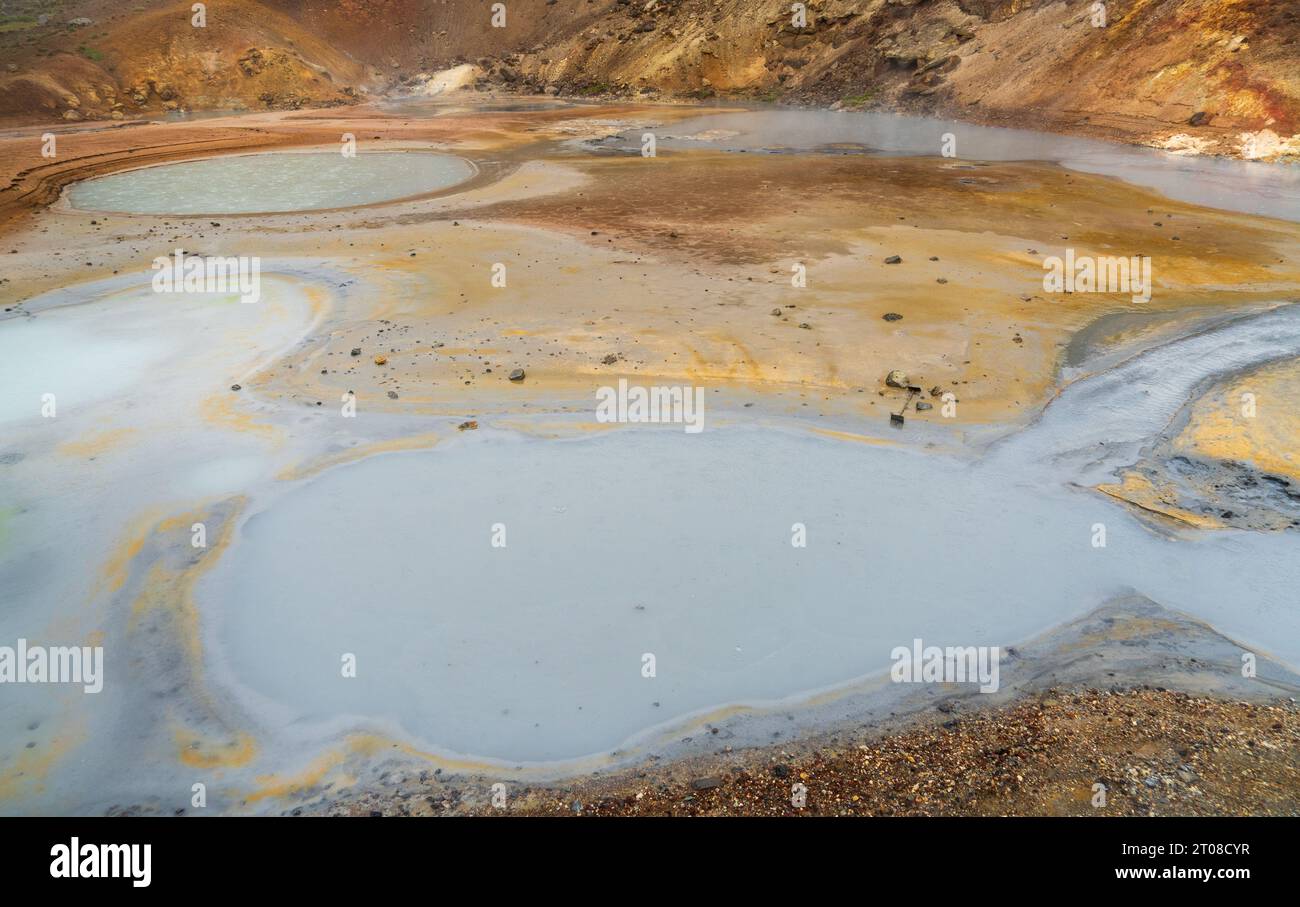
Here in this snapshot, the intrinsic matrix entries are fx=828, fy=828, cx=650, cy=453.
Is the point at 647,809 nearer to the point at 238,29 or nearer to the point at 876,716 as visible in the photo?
the point at 876,716

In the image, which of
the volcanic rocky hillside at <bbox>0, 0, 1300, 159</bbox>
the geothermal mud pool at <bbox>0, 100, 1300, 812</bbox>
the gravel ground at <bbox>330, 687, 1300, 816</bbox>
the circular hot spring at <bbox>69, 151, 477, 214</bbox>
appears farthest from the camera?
the volcanic rocky hillside at <bbox>0, 0, 1300, 159</bbox>

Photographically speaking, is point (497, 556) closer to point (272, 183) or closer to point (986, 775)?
point (986, 775)

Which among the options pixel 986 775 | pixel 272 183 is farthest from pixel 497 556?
pixel 272 183

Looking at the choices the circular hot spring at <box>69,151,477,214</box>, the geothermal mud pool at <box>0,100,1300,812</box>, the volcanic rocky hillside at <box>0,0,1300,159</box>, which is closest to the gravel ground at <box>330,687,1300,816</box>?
the geothermal mud pool at <box>0,100,1300,812</box>

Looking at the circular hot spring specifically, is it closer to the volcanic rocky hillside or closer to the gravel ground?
the volcanic rocky hillside

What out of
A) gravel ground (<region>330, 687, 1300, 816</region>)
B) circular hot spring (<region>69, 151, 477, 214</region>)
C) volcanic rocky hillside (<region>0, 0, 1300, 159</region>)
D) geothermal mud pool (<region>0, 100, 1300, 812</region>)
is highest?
volcanic rocky hillside (<region>0, 0, 1300, 159</region>)

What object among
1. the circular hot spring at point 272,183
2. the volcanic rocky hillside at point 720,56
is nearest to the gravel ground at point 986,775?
the circular hot spring at point 272,183
